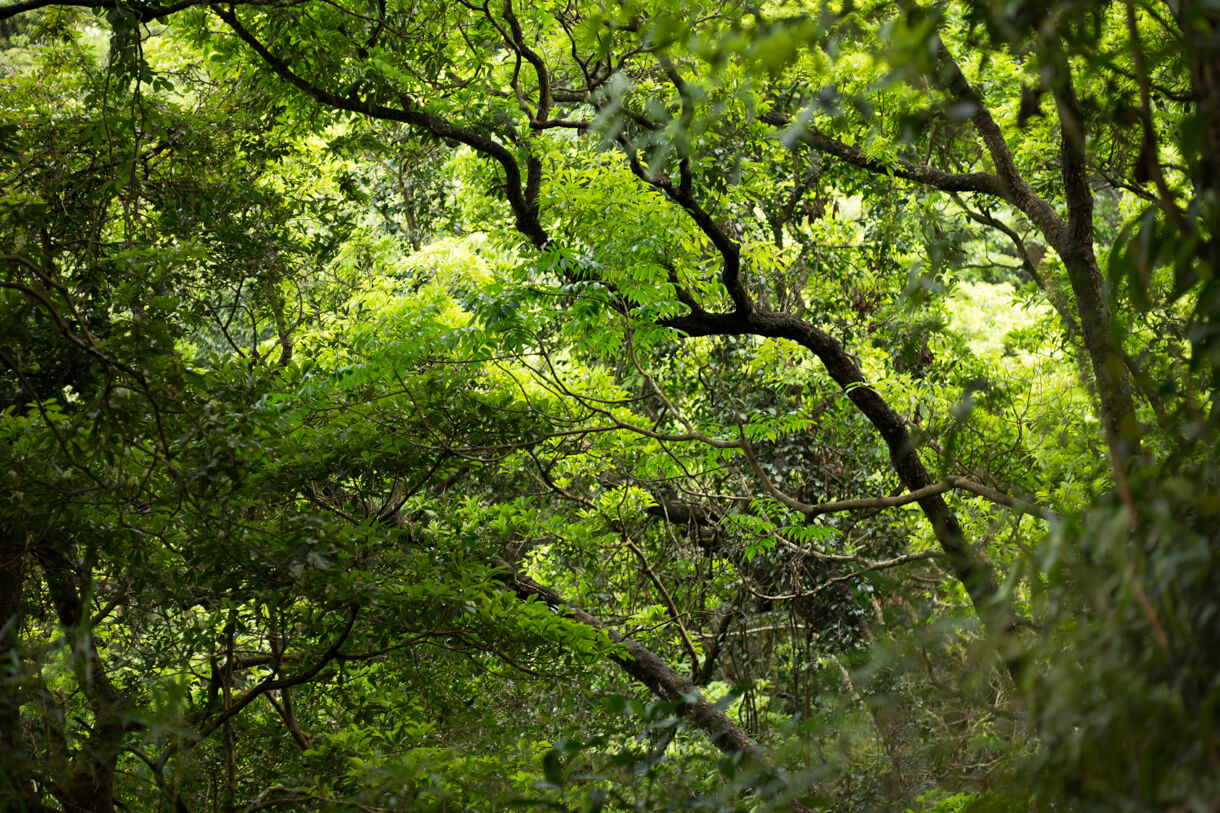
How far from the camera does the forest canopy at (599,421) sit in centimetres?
119

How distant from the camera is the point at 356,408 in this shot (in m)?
4.48

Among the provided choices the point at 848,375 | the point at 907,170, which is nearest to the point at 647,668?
the point at 848,375

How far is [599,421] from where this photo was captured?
548 centimetres

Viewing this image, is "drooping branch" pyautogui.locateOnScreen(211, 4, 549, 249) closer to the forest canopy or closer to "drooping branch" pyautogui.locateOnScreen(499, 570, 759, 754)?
the forest canopy

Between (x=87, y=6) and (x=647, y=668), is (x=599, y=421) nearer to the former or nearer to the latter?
(x=647, y=668)

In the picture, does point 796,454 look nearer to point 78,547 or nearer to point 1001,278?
point 78,547

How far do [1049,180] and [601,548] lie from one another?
410 cm

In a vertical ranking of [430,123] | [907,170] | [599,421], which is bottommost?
[599,421]

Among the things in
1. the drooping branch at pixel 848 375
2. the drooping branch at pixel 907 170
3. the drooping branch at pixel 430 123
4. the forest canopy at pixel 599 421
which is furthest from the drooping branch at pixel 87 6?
the drooping branch at pixel 907 170

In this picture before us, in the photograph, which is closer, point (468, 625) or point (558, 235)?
point (468, 625)

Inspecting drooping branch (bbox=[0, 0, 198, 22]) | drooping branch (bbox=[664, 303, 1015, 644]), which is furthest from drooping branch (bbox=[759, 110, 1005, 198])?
drooping branch (bbox=[0, 0, 198, 22])

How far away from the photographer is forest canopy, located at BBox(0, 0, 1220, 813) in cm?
119

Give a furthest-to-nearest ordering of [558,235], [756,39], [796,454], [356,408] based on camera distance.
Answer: [796,454]
[558,235]
[356,408]
[756,39]

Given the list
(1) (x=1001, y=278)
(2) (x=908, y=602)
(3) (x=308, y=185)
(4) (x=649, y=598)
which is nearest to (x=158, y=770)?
(2) (x=908, y=602)
